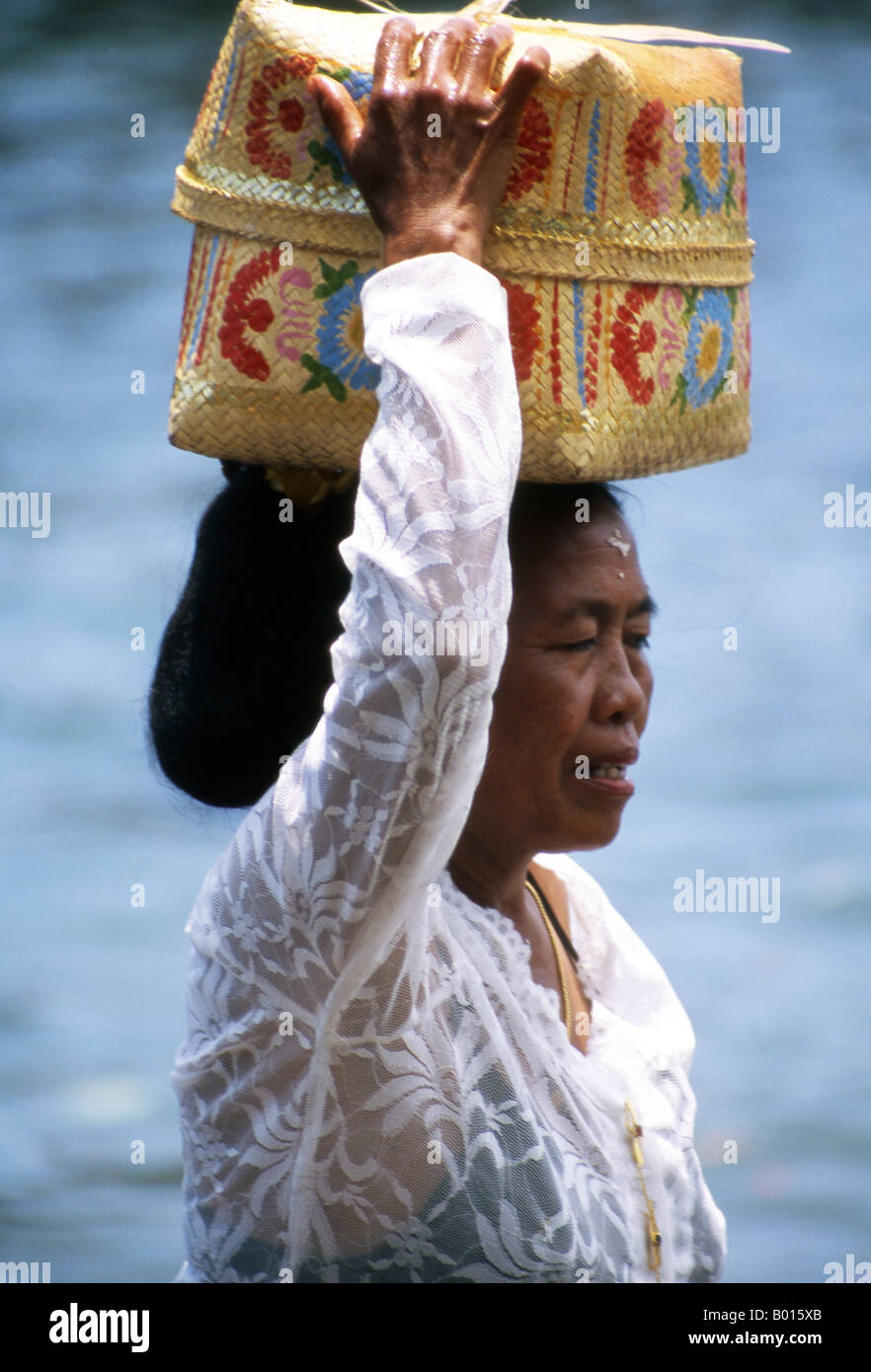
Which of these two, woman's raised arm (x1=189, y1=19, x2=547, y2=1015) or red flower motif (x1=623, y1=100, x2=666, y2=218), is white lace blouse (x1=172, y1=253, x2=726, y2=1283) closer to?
woman's raised arm (x1=189, y1=19, x2=547, y2=1015)

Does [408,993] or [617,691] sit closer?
[408,993]

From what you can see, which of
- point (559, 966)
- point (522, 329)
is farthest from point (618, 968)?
point (522, 329)

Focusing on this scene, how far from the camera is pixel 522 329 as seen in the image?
5.12 feet

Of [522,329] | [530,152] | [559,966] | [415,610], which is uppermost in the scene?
[530,152]

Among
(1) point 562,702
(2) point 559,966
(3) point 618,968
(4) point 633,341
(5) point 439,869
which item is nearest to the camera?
(5) point 439,869

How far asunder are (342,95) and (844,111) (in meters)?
6.33

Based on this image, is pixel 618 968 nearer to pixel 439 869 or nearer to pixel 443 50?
pixel 439 869

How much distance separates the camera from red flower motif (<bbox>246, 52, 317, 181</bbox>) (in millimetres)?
1544

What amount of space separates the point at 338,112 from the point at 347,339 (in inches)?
7.8

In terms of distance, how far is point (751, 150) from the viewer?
7184 mm

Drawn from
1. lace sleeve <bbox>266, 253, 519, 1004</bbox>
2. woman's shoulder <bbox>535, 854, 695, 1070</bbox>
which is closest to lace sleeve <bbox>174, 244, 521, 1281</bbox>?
lace sleeve <bbox>266, 253, 519, 1004</bbox>

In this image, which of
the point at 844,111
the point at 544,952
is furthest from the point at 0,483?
the point at 544,952

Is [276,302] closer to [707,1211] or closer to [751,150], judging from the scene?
[707,1211]

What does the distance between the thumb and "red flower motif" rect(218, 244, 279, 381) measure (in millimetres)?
138
